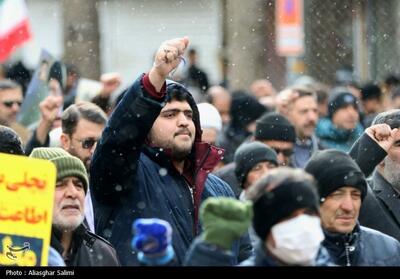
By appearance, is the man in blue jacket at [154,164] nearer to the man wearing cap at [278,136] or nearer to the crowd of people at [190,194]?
the crowd of people at [190,194]

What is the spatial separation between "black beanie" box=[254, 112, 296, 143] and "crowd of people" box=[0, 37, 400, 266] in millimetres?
271

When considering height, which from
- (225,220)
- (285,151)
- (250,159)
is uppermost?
(225,220)

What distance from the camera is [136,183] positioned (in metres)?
6.59

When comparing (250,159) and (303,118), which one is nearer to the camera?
(250,159)

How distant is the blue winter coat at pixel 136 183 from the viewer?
643 centimetres

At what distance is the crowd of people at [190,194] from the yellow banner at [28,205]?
272 millimetres

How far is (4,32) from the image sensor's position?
43.5 feet

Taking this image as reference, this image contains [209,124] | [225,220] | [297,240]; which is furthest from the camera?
[209,124]

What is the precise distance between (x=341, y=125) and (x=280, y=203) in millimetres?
7253

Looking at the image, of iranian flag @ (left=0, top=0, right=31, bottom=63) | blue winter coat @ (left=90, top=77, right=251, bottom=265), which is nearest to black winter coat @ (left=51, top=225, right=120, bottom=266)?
blue winter coat @ (left=90, top=77, right=251, bottom=265)

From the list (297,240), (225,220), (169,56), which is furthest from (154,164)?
(225,220)

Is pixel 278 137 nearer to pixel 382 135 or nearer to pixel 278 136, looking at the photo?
pixel 278 136

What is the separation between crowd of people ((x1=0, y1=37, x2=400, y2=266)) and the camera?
16.0ft
